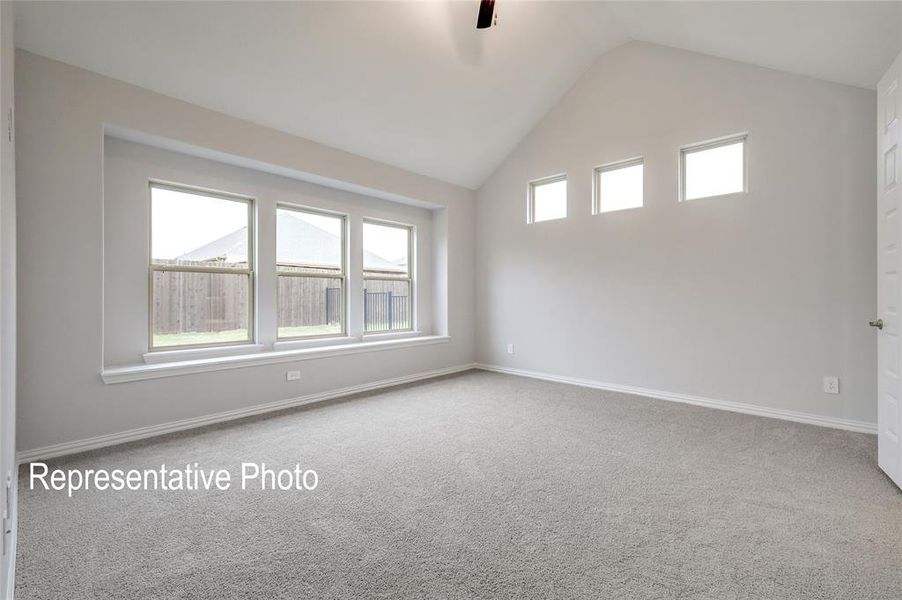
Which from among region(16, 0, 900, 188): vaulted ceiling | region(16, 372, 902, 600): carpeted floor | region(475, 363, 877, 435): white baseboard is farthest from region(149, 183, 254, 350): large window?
region(475, 363, 877, 435): white baseboard

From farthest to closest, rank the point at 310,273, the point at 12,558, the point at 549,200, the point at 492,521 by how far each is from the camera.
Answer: the point at 549,200 < the point at 310,273 < the point at 492,521 < the point at 12,558

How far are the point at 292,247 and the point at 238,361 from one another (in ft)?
4.64

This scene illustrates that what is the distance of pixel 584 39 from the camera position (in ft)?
14.2

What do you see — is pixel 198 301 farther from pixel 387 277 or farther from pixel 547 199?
pixel 547 199

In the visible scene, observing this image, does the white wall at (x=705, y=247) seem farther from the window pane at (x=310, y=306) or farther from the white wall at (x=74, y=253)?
the white wall at (x=74, y=253)

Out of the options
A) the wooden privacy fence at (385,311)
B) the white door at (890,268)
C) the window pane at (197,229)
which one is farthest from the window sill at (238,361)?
the white door at (890,268)

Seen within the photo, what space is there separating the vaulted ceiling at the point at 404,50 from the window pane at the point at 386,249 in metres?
0.94

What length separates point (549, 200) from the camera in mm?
5320

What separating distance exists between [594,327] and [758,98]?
2601mm

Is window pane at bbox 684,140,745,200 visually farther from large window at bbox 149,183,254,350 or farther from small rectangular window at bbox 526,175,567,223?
large window at bbox 149,183,254,350

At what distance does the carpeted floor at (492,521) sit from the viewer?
1.59 m

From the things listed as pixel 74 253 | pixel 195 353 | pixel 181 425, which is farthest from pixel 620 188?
pixel 74 253

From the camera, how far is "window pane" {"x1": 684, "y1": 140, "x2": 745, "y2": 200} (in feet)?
12.8

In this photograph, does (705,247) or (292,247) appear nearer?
(705,247)
